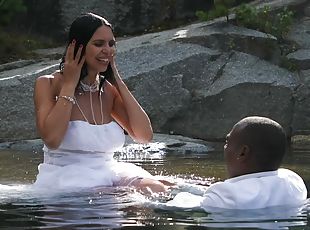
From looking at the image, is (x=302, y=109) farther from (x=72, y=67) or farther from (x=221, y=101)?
(x=72, y=67)

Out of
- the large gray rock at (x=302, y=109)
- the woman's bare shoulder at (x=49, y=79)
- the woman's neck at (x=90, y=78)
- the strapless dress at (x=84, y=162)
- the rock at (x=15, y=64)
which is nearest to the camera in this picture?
the strapless dress at (x=84, y=162)

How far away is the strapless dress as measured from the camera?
15.3ft

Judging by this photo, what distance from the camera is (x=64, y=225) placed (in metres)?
3.57

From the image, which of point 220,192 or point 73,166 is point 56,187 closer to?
point 73,166

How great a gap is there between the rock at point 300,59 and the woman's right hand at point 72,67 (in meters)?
5.78

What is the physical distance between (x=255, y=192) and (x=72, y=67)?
166cm

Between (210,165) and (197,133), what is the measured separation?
2967 millimetres

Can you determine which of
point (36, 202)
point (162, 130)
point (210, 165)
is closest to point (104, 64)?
point (36, 202)

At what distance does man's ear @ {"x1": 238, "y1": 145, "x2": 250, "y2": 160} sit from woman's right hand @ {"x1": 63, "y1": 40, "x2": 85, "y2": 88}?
57.8 inches

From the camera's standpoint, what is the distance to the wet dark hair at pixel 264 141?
3525 millimetres

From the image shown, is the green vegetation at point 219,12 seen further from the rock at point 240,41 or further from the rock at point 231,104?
the rock at point 231,104

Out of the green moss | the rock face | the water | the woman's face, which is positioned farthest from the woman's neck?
the green moss

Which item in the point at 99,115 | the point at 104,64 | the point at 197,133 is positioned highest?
the point at 104,64

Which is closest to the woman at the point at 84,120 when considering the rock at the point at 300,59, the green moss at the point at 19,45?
the rock at the point at 300,59
